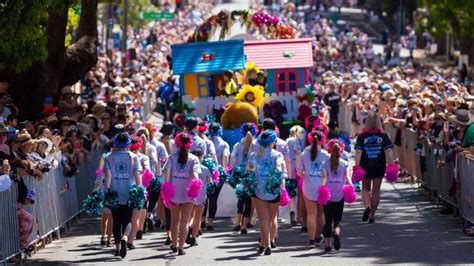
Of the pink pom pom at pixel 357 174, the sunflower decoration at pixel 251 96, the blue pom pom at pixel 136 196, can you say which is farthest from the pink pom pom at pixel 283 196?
the sunflower decoration at pixel 251 96

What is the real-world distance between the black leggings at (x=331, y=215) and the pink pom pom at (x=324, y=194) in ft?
0.42

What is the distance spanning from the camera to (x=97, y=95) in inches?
1608

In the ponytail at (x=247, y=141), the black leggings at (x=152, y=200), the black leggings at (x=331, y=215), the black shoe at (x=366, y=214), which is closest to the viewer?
the black leggings at (x=331, y=215)

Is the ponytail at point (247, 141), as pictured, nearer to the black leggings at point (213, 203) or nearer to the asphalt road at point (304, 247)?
the black leggings at point (213, 203)

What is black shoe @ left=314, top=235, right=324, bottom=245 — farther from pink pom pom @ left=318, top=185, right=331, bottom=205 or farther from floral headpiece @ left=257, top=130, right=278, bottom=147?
floral headpiece @ left=257, top=130, right=278, bottom=147

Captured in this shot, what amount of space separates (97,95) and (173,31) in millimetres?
60234

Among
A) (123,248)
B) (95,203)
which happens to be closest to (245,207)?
(123,248)

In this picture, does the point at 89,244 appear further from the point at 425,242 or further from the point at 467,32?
the point at 467,32

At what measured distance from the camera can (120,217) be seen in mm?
19344

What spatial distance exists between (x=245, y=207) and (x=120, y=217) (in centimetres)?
316

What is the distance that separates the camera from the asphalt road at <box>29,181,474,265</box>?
19016mm

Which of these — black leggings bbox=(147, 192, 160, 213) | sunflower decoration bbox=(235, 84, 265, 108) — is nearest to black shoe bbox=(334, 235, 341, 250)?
black leggings bbox=(147, 192, 160, 213)

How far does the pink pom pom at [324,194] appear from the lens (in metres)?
19.5

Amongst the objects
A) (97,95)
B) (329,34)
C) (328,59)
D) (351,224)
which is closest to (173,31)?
(329,34)
